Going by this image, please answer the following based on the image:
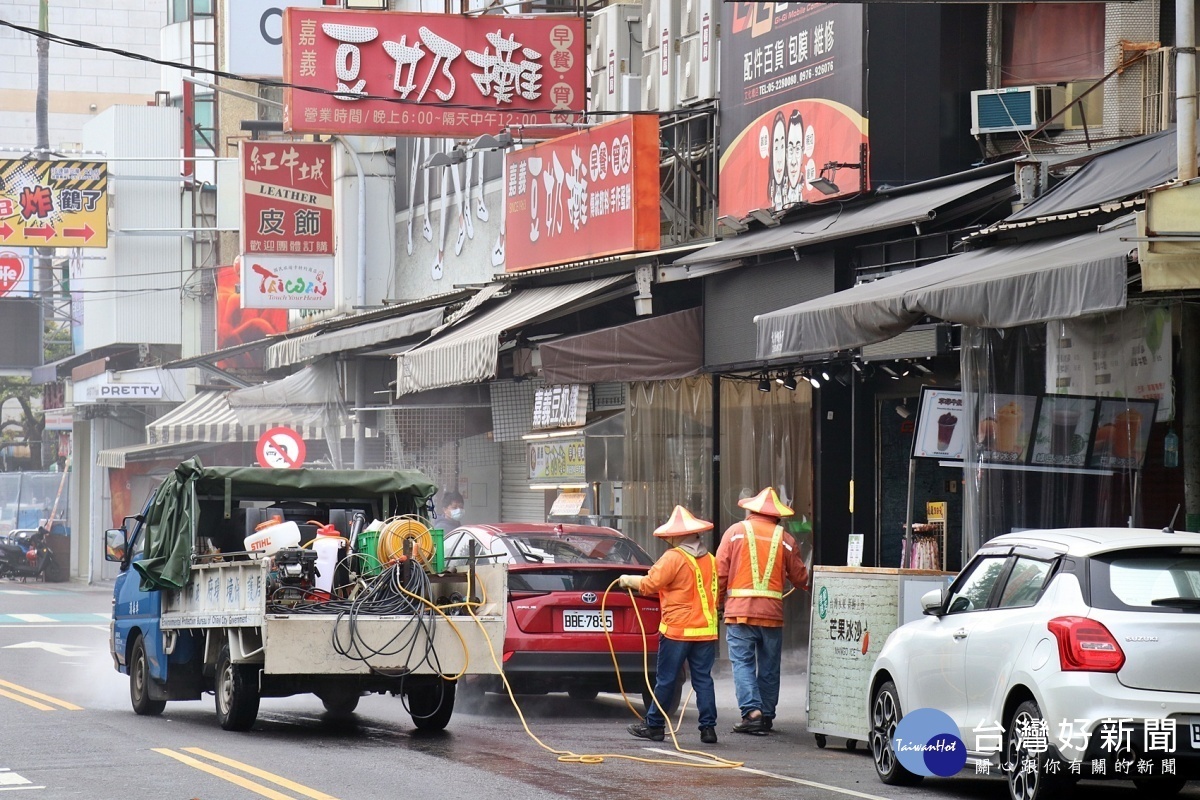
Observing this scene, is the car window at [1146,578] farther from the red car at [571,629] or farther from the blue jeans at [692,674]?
the red car at [571,629]

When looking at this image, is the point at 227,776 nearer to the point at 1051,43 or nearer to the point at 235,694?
the point at 235,694

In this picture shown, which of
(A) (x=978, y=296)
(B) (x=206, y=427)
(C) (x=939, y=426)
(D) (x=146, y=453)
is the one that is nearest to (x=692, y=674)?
(C) (x=939, y=426)

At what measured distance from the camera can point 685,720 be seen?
14.2 meters

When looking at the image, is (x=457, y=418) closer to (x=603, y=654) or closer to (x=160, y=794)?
(x=603, y=654)

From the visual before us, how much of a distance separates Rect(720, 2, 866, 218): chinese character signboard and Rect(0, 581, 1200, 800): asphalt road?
4.82 metres

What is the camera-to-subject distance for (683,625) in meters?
12.4

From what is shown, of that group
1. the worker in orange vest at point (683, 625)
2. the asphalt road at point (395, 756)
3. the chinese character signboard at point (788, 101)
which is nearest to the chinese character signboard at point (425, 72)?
the chinese character signboard at point (788, 101)

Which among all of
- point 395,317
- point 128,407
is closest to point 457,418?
point 395,317

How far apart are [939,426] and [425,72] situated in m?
10.5

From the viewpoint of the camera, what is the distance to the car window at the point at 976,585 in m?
9.82

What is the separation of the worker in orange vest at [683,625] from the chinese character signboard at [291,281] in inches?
675

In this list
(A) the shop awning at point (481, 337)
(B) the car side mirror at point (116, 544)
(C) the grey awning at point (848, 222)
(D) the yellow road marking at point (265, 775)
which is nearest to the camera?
(D) the yellow road marking at point (265, 775)

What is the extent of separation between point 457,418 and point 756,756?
46.3ft

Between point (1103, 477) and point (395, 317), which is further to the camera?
point (395, 317)
